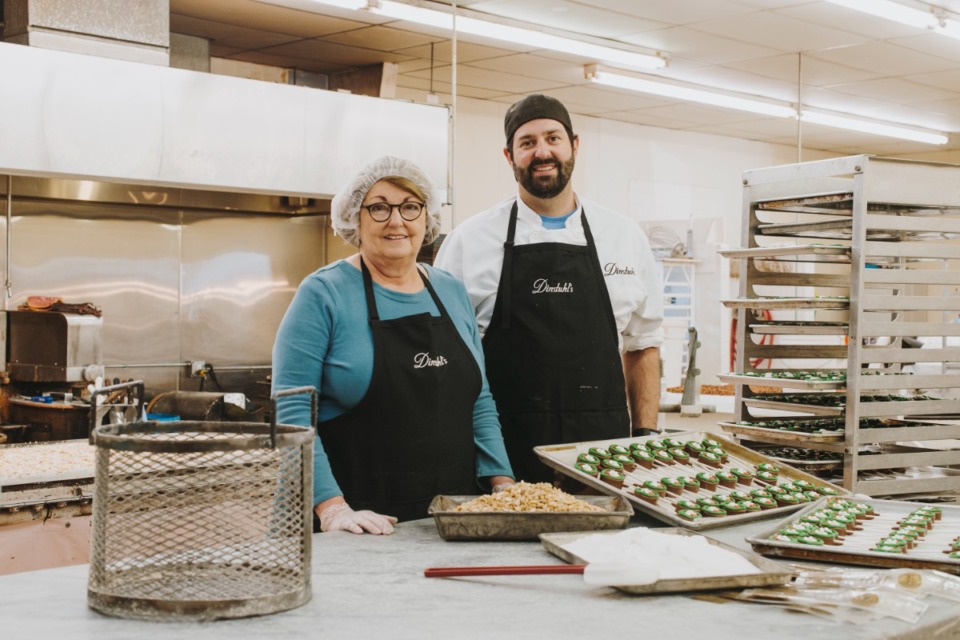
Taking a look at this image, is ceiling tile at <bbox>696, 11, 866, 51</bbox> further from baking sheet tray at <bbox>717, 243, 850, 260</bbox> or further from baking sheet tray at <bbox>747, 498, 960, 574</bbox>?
baking sheet tray at <bbox>747, 498, 960, 574</bbox>

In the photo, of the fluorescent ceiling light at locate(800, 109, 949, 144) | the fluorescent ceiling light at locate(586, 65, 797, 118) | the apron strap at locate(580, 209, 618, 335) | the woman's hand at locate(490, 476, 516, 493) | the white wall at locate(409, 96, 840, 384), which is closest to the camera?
the woman's hand at locate(490, 476, 516, 493)

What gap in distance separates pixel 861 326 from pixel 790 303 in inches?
9.7

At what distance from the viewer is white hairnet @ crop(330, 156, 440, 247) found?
2373mm

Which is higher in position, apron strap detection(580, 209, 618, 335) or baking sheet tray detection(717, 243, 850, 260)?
baking sheet tray detection(717, 243, 850, 260)

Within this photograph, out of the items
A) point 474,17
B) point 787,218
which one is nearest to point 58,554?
point 474,17

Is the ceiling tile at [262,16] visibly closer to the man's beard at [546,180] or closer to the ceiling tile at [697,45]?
the ceiling tile at [697,45]

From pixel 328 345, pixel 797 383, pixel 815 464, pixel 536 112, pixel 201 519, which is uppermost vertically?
pixel 536 112

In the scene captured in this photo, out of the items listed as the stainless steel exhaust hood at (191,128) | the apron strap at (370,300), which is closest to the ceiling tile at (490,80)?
the stainless steel exhaust hood at (191,128)

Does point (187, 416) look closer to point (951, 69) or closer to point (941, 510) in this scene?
point (941, 510)

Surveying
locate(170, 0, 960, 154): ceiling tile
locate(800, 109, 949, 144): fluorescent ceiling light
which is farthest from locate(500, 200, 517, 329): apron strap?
locate(800, 109, 949, 144): fluorescent ceiling light

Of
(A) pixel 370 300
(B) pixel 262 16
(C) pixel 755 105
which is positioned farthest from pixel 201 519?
(C) pixel 755 105

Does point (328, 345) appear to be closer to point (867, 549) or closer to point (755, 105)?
point (867, 549)

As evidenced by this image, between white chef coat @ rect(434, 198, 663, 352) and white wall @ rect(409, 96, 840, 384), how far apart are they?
Answer: 592 centimetres

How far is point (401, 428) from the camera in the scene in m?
2.31
